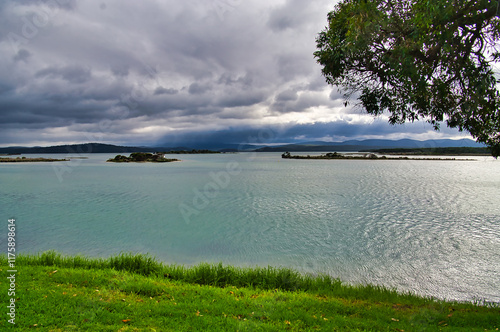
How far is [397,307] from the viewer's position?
727 centimetres

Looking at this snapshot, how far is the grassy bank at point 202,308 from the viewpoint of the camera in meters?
5.34

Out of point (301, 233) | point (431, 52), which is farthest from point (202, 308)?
point (301, 233)

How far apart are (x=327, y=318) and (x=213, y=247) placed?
33.0ft

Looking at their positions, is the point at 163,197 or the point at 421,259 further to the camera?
the point at 163,197

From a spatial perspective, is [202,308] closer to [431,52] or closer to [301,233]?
[431,52]

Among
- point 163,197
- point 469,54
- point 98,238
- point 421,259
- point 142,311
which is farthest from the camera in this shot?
point 163,197

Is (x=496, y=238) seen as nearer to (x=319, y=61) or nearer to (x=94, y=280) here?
(x=319, y=61)

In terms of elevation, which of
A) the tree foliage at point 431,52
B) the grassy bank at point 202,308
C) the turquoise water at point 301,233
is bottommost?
the turquoise water at point 301,233

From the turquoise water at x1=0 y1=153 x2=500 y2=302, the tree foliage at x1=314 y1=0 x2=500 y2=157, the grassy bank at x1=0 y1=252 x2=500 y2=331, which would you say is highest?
the tree foliage at x1=314 y1=0 x2=500 y2=157

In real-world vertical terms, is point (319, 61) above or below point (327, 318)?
above

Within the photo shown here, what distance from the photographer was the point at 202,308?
19.9 feet

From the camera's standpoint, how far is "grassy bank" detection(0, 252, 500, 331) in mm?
5336

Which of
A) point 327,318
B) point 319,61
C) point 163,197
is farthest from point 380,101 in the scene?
point 163,197

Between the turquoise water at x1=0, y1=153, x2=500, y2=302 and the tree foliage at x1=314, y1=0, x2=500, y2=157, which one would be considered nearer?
the tree foliage at x1=314, y1=0, x2=500, y2=157
